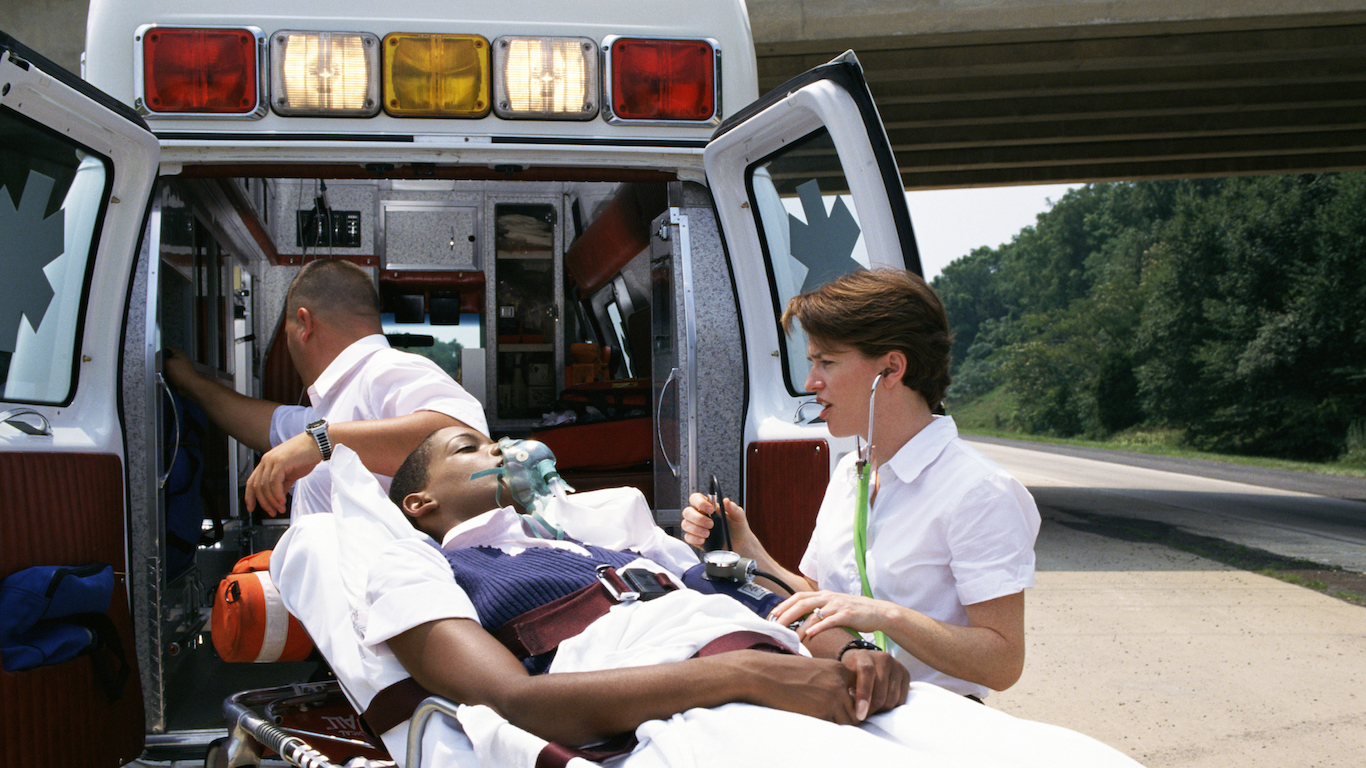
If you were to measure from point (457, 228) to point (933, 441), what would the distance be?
17.1ft

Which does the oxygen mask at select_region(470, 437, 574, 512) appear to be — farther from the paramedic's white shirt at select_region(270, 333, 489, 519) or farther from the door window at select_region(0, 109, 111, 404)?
the door window at select_region(0, 109, 111, 404)

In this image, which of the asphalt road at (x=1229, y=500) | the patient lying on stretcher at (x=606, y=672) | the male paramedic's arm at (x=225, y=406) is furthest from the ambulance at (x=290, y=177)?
the asphalt road at (x=1229, y=500)

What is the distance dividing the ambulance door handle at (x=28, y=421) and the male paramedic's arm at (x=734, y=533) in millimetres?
1670

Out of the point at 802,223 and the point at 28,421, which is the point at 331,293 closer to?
the point at 28,421

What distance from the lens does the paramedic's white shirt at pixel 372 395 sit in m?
3.22

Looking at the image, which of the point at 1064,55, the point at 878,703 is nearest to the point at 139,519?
the point at 878,703

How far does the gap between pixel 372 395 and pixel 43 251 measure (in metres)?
1.04

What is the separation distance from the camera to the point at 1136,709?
198 inches

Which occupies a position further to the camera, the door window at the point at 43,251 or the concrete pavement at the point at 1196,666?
the concrete pavement at the point at 1196,666

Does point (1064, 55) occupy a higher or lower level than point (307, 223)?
higher

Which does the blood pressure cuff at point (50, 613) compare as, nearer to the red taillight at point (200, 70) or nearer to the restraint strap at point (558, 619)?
the restraint strap at point (558, 619)

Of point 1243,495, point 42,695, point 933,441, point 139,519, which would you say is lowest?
point 1243,495

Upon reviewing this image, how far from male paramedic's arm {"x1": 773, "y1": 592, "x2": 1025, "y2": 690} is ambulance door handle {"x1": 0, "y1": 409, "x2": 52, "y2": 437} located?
76.4 inches

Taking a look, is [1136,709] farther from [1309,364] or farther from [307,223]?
[1309,364]
